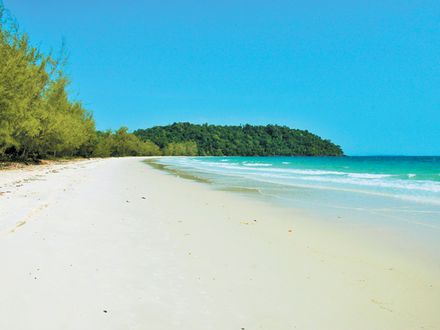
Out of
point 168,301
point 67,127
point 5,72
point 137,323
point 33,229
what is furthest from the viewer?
point 67,127

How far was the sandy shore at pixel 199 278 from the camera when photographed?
3.66 m

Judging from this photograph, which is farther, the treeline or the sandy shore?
the treeline

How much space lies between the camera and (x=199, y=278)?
4805 mm

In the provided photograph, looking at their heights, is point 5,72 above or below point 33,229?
above

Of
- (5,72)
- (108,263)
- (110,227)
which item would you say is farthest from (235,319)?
(5,72)

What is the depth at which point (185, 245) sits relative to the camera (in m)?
6.55

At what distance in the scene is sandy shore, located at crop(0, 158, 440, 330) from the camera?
366 cm

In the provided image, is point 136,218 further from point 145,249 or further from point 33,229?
point 145,249

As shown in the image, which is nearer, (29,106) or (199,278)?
(199,278)

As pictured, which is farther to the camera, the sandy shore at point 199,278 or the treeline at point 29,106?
the treeline at point 29,106

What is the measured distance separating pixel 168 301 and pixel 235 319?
0.82m

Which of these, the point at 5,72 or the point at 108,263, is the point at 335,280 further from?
the point at 5,72

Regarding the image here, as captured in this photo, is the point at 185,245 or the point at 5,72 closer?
the point at 185,245

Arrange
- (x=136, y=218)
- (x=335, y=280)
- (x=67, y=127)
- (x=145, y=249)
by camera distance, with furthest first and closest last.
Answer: (x=67, y=127) < (x=136, y=218) < (x=145, y=249) < (x=335, y=280)
